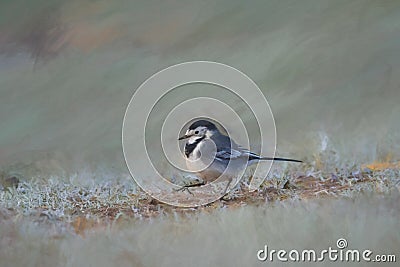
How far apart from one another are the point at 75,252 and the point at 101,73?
0.53 m

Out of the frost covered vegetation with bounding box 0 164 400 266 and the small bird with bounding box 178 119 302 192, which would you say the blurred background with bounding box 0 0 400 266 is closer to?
the frost covered vegetation with bounding box 0 164 400 266

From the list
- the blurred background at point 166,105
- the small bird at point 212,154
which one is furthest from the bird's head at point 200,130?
the blurred background at point 166,105

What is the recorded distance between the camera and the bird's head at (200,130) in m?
1.70

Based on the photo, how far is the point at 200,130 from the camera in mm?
1703

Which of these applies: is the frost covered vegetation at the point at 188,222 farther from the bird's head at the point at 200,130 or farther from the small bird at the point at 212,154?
the bird's head at the point at 200,130

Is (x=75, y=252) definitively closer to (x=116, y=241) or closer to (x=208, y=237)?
(x=116, y=241)

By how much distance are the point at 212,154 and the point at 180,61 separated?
32cm

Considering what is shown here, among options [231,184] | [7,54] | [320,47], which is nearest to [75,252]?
[231,184]

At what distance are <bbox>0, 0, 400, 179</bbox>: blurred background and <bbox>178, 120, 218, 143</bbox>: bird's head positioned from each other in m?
0.20

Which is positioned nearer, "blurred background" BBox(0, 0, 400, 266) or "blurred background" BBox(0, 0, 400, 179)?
"blurred background" BBox(0, 0, 400, 266)

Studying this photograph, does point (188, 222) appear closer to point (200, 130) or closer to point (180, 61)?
point (200, 130)

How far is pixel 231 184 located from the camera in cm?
171

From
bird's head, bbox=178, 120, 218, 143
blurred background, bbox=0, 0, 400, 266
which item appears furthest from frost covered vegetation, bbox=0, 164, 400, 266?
bird's head, bbox=178, 120, 218, 143

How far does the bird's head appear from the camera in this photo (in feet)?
5.57
